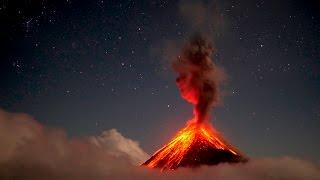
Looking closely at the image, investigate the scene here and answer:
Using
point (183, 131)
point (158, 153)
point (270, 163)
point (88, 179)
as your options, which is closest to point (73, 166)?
point (88, 179)

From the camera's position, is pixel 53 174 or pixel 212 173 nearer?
pixel 212 173

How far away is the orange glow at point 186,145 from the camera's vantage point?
320 feet

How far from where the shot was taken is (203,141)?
98188 millimetres

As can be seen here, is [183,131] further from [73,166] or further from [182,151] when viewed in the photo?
[73,166]

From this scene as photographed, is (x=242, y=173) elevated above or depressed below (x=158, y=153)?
below

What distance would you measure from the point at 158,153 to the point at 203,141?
71.0 feet

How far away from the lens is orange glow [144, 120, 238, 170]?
97.4 metres

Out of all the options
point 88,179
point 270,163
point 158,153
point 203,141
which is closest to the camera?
point 203,141

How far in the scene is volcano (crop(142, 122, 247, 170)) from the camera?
93.2m

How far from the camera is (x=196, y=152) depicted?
316 ft

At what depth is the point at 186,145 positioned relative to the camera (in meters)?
100

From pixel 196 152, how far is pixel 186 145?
4.74 metres

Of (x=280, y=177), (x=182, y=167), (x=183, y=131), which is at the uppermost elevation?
(x=183, y=131)

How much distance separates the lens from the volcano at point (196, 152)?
93.2 meters
